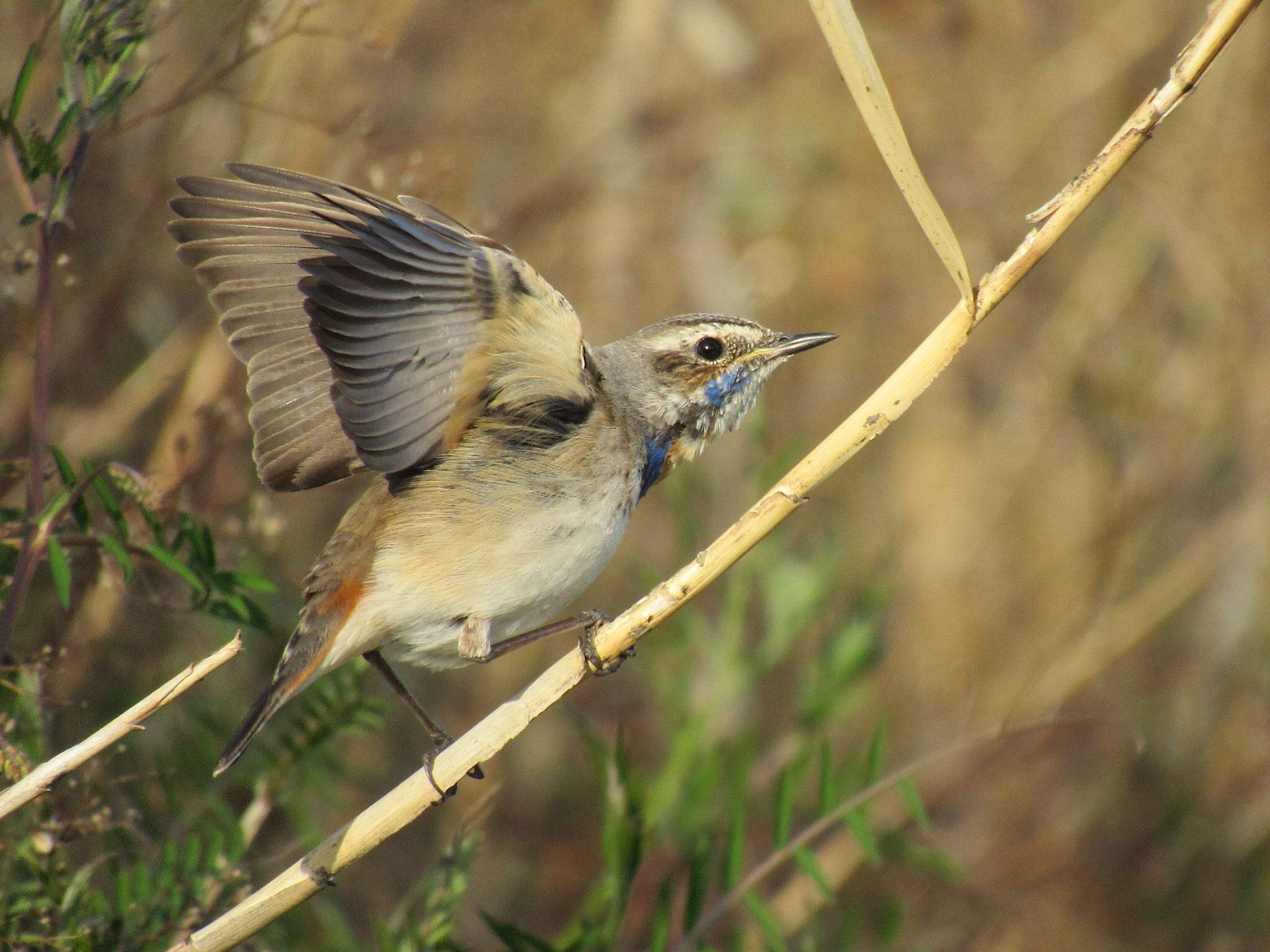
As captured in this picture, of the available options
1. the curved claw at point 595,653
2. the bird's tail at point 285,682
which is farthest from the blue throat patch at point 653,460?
the bird's tail at point 285,682

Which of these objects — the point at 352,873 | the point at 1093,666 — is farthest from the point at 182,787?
the point at 1093,666

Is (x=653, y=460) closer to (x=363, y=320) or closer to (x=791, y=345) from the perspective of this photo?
(x=791, y=345)

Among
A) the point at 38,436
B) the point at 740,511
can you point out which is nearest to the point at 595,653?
the point at 38,436

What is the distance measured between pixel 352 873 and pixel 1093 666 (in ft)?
10.5

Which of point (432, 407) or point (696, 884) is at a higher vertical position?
point (432, 407)

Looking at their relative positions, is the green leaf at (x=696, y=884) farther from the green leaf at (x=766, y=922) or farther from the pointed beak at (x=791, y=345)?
the pointed beak at (x=791, y=345)

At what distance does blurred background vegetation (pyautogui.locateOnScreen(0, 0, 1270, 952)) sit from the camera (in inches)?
138

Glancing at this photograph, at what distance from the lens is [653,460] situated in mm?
3812

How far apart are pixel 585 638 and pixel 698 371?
44.3 inches

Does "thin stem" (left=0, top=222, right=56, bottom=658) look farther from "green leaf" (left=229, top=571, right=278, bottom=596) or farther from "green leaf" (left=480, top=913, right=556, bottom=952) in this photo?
"green leaf" (left=480, top=913, right=556, bottom=952)

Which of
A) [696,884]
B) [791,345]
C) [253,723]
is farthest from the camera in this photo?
[791,345]

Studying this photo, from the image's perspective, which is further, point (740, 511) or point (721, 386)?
point (740, 511)

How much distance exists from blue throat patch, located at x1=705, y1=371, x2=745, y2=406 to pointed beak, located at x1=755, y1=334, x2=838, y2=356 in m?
0.10

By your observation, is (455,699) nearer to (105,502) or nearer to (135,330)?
(135,330)
